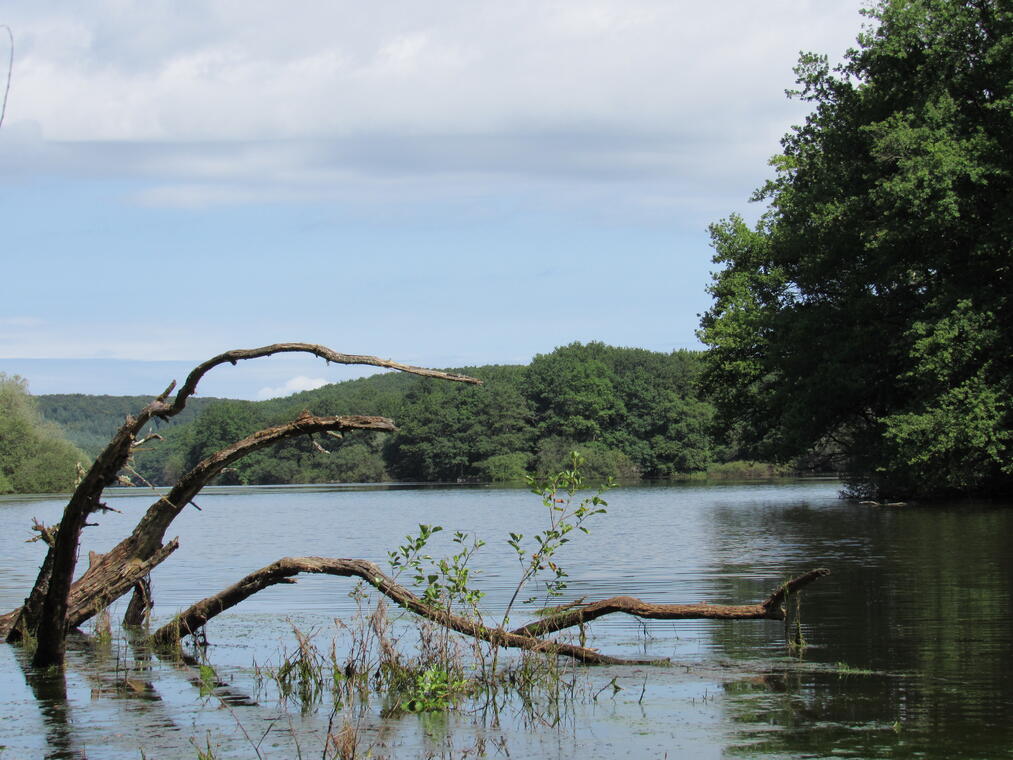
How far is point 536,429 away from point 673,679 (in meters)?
117

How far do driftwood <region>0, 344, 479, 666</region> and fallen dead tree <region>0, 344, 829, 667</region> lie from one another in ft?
0.03

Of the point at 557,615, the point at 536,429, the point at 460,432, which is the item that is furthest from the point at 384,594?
the point at 460,432

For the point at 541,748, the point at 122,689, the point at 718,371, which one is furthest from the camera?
the point at 718,371

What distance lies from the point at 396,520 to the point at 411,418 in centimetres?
8670

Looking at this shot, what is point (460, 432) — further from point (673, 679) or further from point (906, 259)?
point (673, 679)

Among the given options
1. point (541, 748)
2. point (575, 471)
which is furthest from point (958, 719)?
point (575, 471)

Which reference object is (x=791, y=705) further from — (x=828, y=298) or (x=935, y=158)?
(x=828, y=298)

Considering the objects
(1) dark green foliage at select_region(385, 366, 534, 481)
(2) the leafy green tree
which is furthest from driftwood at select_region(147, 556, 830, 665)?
(1) dark green foliage at select_region(385, 366, 534, 481)

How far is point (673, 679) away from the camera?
10828 millimetres

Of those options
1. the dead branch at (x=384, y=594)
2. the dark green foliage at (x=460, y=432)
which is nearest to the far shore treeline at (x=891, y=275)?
the dead branch at (x=384, y=594)

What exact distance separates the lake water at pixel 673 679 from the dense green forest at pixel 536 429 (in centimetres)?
9311

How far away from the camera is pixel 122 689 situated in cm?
1088

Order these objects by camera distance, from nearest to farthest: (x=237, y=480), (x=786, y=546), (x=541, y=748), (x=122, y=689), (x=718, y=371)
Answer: (x=541, y=748), (x=122, y=689), (x=786, y=546), (x=718, y=371), (x=237, y=480)

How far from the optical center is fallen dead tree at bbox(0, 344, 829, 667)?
10023 mm
